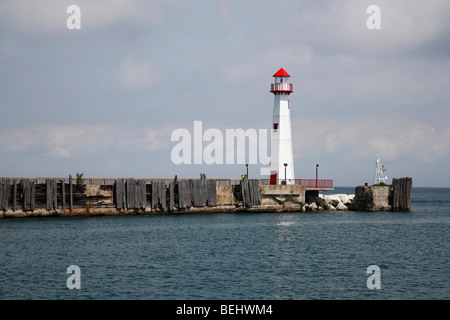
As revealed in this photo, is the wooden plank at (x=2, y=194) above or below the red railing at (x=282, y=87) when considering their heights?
below

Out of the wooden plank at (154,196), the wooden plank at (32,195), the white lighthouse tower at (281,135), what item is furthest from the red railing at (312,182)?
the wooden plank at (32,195)

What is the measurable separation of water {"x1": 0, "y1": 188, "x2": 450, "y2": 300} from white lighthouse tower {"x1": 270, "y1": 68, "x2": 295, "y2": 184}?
8687 millimetres

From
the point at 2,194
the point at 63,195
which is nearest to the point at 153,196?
the point at 63,195

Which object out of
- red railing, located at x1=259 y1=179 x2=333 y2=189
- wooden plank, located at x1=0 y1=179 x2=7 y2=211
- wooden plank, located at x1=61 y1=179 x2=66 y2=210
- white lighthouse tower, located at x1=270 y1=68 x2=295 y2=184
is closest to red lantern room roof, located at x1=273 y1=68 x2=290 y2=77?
white lighthouse tower, located at x1=270 y1=68 x2=295 y2=184

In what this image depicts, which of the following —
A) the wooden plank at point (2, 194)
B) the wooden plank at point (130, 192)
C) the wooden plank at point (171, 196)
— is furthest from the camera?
the wooden plank at point (171, 196)

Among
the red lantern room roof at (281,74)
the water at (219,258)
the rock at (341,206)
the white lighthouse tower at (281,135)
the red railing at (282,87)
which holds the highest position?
the red lantern room roof at (281,74)

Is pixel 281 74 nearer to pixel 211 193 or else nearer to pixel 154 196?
pixel 211 193

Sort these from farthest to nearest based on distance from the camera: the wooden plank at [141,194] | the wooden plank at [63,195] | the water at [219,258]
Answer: the wooden plank at [141,194], the wooden plank at [63,195], the water at [219,258]

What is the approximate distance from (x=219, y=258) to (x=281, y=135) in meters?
28.8

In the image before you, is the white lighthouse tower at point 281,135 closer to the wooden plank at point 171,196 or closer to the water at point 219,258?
the water at point 219,258

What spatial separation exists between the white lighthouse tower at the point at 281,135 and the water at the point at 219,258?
8.69m

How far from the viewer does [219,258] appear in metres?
30.7

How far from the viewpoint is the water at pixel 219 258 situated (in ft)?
75.7

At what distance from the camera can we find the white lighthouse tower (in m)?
57.5
